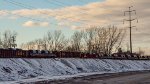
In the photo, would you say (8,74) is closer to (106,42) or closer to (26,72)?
(26,72)

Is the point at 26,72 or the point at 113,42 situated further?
the point at 113,42

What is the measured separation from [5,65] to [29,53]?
37.0ft

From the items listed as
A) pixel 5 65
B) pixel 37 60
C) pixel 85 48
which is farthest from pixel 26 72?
pixel 85 48

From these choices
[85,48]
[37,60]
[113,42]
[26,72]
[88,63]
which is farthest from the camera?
[85,48]

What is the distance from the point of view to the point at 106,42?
123375 millimetres

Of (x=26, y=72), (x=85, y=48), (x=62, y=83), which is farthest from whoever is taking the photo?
(x=85, y=48)

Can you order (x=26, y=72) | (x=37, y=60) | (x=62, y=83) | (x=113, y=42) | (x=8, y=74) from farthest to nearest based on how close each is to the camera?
(x=113, y=42) → (x=37, y=60) → (x=26, y=72) → (x=8, y=74) → (x=62, y=83)

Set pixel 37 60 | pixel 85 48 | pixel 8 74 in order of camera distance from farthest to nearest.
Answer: pixel 85 48 < pixel 37 60 < pixel 8 74

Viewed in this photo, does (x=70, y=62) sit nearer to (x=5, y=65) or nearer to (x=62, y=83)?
(x=5, y=65)

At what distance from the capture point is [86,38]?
134375 millimetres

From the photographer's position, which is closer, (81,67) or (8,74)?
(8,74)

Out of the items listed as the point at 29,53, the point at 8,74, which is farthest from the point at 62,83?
the point at 29,53

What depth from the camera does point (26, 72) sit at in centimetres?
3478

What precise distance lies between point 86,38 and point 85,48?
3845mm
